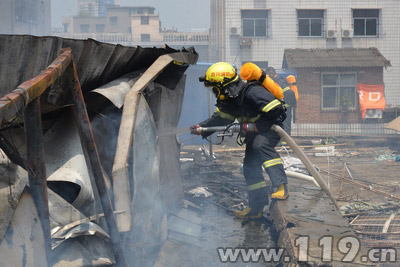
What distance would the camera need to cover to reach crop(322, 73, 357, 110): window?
19469 mm

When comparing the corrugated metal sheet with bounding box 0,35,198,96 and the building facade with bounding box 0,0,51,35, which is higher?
the building facade with bounding box 0,0,51,35

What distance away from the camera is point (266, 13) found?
22.0 meters

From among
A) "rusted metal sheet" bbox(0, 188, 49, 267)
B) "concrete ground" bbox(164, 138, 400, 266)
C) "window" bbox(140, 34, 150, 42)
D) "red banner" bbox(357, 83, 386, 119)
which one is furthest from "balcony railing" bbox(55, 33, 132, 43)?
"rusted metal sheet" bbox(0, 188, 49, 267)

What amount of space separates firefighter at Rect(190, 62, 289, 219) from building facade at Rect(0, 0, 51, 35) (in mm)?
14313

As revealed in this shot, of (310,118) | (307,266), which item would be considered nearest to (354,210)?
(307,266)

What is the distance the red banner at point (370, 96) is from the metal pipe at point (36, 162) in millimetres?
18338

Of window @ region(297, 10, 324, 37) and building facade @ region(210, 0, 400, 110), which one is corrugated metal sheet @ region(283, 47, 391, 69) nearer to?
building facade @ region(210, 0, 400, 110)

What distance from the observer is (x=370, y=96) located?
19234mm

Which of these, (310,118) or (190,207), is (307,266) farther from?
(310,118)

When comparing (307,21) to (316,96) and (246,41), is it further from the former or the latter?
(316,96)

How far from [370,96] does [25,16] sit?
49.1ft

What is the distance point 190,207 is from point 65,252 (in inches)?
107

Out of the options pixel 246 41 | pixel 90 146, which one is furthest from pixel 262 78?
pixel 246 41

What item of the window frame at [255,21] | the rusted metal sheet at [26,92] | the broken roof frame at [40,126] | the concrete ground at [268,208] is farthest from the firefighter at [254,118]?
the window frame at [255,21]
